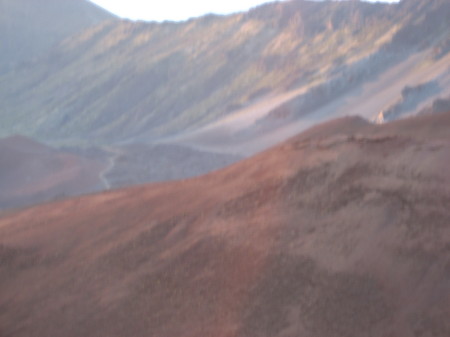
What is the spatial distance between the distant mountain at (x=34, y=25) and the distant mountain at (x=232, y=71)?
1170 cm

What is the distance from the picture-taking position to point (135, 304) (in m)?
7.72

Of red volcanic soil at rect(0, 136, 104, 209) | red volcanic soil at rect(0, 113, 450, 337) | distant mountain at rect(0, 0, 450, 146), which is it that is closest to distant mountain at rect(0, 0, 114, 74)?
distant mountain at rect(0, 0, 450, 146)

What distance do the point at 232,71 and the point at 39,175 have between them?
24.4 metres

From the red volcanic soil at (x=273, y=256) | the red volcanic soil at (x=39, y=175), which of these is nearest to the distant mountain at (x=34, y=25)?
the red volcanic soil at (x=39, y=175)

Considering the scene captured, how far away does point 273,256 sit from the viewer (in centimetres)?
755

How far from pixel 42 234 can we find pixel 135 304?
147 inches

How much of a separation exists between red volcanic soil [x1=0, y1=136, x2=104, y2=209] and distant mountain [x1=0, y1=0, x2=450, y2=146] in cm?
1124

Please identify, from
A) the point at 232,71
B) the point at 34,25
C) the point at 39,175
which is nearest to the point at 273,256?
the point at 39,175

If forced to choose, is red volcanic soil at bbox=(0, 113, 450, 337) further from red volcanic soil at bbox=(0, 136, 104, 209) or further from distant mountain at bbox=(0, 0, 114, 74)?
distant mountain at bbox=(0, 0, 114, 74)

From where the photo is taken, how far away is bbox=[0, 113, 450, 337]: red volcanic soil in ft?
21.7

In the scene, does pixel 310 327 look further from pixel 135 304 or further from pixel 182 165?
pixel 182 165

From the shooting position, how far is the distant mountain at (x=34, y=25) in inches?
3108

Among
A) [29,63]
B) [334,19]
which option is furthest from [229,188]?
[29,63]

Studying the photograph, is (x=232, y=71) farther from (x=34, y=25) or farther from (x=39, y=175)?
(x=34, y=25)
